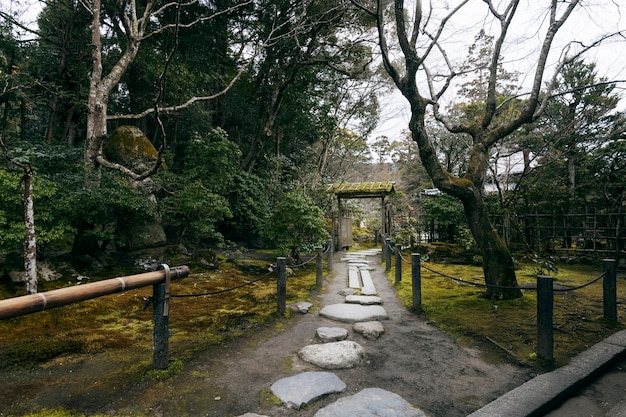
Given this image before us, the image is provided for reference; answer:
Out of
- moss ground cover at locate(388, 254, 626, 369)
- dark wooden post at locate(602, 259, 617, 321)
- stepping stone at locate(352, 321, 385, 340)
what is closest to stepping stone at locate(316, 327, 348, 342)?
stepping stone at locate(352, 321, 385, 340)

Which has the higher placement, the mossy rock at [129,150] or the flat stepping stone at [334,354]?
the mossy rock at [129,150]

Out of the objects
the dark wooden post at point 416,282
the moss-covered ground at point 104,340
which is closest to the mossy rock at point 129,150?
the moss-covered ground at point 104,340

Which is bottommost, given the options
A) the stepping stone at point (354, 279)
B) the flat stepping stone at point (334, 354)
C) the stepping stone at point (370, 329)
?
the stepping stone at point (354, 279)

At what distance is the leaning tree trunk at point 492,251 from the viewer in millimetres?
5141

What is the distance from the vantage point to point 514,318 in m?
4.45

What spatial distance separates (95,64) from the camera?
624 centimetres

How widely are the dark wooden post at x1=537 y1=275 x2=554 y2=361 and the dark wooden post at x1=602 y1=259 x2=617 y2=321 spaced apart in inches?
64.6

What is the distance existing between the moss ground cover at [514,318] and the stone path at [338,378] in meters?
1.03

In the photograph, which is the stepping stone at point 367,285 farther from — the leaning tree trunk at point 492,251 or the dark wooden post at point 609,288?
the dark wooden post at point 609,288

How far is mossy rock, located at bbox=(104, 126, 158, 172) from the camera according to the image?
8.58 m

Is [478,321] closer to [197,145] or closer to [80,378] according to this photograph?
[80,378]

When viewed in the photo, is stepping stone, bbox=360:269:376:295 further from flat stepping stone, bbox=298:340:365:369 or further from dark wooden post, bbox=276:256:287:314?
flat stepping stone, bbox=298:340:365:369

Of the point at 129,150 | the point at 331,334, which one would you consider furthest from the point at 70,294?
the point at 129,150

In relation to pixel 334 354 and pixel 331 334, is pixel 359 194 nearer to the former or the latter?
pixel 331 334
